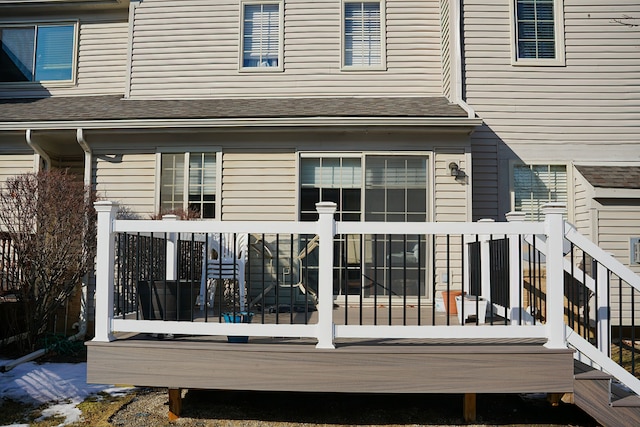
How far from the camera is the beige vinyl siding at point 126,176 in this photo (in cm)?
779

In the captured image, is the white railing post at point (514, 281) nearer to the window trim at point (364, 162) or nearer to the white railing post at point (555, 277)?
the white railing post at point (555, 277)

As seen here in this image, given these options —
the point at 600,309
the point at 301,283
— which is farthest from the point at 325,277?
the point at 301,283

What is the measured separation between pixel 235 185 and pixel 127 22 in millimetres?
4157

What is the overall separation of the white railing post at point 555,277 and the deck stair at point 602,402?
11.7 inches

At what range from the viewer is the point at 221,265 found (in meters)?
4.67

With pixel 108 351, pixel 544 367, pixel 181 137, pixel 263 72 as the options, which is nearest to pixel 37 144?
pixel 181 137

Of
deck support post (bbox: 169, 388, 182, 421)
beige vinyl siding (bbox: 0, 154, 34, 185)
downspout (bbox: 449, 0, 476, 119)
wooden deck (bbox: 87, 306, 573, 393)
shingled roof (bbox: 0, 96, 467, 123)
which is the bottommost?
deck support post (bbox: 169, 388, 182, 421)

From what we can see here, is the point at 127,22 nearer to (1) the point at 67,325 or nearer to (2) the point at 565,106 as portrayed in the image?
(1) the point at 67,325

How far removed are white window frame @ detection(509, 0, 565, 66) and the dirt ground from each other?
5.08 metres

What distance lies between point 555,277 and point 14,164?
25.4 feet

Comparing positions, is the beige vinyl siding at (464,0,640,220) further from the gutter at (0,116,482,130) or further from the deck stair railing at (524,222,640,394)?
the deck stair railing at (524,222,640,394)

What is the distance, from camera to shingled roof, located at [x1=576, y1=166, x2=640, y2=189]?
714 cm

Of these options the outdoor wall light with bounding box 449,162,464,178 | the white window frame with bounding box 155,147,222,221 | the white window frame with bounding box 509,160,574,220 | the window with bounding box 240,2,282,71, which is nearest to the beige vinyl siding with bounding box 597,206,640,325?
the white window frame with bounding box 509,160,574,220

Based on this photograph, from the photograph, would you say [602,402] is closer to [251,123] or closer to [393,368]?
[393,368]
